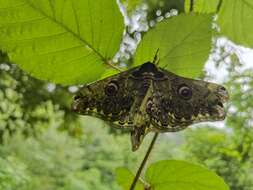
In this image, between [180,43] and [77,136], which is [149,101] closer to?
[180,43]

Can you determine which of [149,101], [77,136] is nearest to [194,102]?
[149,101]

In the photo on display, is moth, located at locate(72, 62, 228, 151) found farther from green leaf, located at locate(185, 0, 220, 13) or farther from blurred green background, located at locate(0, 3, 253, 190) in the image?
blurred green background, located at locate(0, 3, 253, 190)

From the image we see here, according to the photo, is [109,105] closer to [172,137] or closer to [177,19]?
[177,19]

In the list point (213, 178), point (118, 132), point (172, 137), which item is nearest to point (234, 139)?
point (118, 132)

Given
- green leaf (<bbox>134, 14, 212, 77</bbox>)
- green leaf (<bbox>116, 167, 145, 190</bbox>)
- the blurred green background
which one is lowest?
the blurred green background

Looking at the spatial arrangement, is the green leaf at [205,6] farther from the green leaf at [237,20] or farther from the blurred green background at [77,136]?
the blurred green background at [77,136]

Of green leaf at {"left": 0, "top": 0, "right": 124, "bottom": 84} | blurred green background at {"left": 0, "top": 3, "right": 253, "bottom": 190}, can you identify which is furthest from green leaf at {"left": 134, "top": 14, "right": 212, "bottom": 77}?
blurred green background at {"left": 0, "top": 3, "right": 253, "bottom": 190}

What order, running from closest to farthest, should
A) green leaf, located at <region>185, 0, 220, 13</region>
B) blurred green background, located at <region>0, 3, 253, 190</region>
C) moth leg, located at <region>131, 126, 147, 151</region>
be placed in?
moth leg, located at <region>131, 126, 147, 151</region>
green leaf, located at <region>185, 0, 220, 13</region>
blurred green background, located at <region>0, 3, 253, 190</region>
